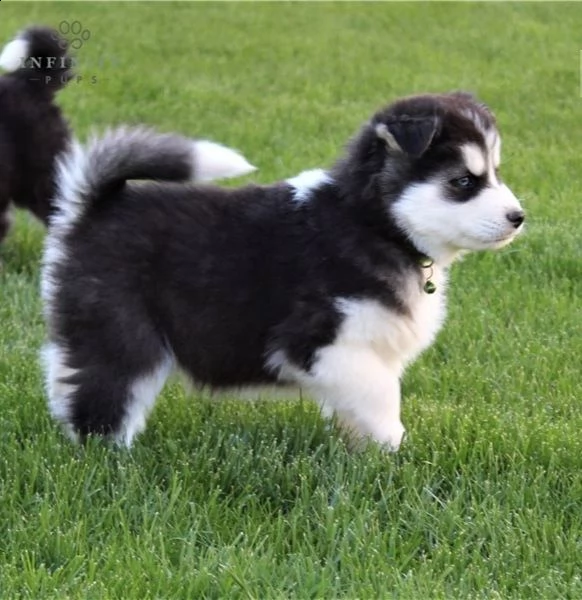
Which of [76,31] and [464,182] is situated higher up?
[464,182]

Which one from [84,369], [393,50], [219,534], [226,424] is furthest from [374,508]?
[393,50]

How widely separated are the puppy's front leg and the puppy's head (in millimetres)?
451

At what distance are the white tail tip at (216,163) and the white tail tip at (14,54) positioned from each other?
2.81m

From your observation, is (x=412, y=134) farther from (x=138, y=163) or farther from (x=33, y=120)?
(x=33, y=120)

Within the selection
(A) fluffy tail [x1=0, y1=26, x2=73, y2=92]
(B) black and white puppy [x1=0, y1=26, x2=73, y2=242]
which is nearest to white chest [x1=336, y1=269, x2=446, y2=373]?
(B) black and white puppy [x1=0, y1=26, x2=73, y2=242]

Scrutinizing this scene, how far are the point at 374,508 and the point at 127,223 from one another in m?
1.31

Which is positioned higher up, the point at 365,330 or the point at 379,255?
the point at 379,255

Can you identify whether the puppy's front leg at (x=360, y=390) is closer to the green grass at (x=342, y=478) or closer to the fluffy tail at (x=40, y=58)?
the green grass at (x=342, y=478)

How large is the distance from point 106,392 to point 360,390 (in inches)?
34.6

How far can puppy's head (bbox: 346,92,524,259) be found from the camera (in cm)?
333

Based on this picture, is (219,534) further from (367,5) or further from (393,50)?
(367,5)

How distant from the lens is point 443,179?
11.1 feet

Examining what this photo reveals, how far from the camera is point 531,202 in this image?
21.7 ft

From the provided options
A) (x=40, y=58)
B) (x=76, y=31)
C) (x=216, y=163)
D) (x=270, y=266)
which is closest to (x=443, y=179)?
(x=270, y=266)
